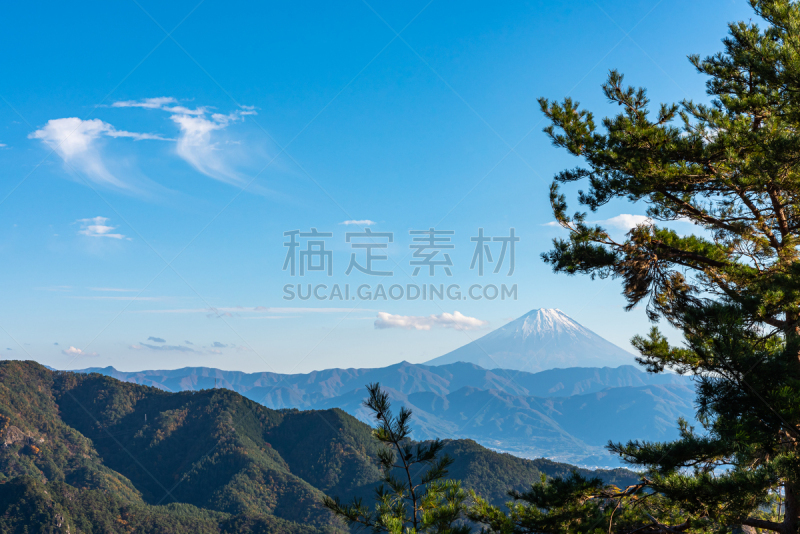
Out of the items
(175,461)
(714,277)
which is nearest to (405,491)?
(714,277)

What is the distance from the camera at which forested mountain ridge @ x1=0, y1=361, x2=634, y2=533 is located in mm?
75250

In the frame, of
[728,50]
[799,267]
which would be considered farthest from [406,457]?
[728,50]

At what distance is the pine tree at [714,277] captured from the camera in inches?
168

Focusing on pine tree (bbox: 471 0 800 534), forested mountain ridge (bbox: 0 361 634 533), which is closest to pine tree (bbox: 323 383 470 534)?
pine tree (bbox: 471 0 800 534)

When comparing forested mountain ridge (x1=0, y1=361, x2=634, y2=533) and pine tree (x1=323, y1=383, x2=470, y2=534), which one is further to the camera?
forested mountain ridge (x1=0, y1=361, x2=634, y2=533)

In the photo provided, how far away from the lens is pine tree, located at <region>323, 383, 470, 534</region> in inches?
162

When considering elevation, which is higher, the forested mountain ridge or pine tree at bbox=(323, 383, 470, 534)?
pine tree at bbox=(323, 383, 470, 534)

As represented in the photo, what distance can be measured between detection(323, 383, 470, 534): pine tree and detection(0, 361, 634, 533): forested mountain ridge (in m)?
72.7

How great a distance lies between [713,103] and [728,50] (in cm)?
69

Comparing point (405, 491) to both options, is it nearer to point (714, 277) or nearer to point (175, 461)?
point (714, 277)

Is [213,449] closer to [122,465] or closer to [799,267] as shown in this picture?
[122,465]

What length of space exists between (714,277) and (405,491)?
185 inches

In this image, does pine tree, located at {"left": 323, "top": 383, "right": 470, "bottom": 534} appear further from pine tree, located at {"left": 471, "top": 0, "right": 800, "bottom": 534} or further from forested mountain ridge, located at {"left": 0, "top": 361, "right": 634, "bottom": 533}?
forested mountain ridge, located at {"left": 0, "top": 361, "right": 634, "bottom": 533}

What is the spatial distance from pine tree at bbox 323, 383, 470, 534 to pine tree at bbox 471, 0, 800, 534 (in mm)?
1533
